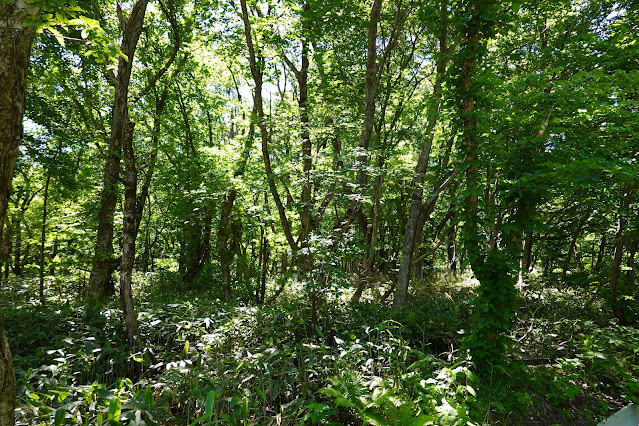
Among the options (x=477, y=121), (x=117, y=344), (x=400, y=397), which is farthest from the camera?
(x=117, y=344)

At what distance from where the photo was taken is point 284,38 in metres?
6.59

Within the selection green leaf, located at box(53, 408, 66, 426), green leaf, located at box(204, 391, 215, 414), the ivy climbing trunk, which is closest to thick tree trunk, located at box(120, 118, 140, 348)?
green leaf, located at box(53, 408, 66, 426)

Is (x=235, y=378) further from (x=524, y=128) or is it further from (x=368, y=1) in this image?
(x=368, y=1)

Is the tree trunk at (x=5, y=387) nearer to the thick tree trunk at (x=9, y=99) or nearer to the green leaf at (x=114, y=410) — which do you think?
the thick tree trunk at (x=9, y=99)

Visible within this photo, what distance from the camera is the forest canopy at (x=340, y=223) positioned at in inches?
123

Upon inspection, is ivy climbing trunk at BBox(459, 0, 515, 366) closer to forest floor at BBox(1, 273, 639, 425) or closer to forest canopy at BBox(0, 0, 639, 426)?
forest canopy at BBox(0, 0, 639, 426)

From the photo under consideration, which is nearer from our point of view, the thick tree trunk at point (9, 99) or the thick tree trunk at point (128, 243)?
the thick tree trunk at point (9, 99)

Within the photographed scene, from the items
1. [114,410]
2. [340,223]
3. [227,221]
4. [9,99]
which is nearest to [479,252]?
[340,223]

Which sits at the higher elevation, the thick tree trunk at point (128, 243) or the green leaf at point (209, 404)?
the thick tree trunk at point (128, 243)

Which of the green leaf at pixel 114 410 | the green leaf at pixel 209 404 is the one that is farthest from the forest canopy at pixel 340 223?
the green leaf at pixel 209 404

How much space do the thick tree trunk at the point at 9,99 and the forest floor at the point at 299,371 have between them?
2.27 feet

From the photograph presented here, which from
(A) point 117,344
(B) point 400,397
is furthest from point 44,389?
(B) point 400,397

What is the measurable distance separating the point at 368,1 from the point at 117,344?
9.18m

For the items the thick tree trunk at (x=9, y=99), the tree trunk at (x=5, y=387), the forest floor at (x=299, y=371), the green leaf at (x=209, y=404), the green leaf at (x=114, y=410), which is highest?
the thick tree trunk at (x=9, y=99)
